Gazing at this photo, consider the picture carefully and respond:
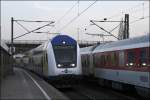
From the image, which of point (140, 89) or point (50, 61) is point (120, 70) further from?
point (50, 61)

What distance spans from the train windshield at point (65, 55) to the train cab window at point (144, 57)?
757 centimetres

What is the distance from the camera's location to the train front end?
2628cm

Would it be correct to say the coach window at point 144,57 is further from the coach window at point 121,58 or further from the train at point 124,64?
the coach window at point 121,58

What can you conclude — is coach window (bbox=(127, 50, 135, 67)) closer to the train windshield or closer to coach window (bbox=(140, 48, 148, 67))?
coach window (bbox=(140, 48, 148, 67))

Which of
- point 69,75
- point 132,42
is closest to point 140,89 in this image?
point 132,42

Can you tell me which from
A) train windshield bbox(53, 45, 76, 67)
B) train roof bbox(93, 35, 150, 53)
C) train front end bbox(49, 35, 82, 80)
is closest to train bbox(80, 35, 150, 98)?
train roof bbox(93, 35, 150, 53)

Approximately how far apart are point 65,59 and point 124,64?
519cm

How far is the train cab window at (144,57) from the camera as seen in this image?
752 inches

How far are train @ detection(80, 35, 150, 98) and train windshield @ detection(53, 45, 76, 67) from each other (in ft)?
6.71

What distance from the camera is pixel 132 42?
21.6m

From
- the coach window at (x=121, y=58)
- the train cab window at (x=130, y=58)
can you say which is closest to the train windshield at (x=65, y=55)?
the coach window at (x=121, y=58)

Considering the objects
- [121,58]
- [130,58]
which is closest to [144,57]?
[130,58]

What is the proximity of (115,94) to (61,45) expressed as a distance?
4.92 metres

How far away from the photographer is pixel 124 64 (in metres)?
22.6
